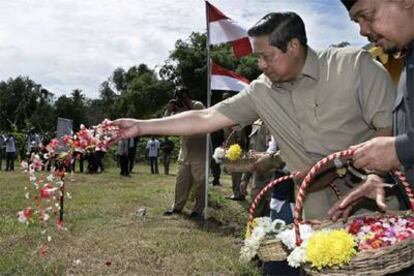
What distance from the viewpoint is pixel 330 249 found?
2.02 meters

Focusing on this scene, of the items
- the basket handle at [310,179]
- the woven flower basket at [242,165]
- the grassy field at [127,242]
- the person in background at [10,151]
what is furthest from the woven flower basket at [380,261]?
the person in background at [10,151]

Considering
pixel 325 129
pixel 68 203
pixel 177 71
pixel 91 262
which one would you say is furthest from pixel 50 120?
pixel 325 129

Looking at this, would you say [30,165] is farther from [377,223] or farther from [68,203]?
[68,203]

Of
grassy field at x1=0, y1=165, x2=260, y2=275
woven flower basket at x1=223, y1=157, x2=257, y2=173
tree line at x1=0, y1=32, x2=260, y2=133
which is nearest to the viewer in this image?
grassy field at x1=0, y1=165, x2=260, y2=275

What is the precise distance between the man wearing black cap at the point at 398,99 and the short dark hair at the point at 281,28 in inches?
20.5

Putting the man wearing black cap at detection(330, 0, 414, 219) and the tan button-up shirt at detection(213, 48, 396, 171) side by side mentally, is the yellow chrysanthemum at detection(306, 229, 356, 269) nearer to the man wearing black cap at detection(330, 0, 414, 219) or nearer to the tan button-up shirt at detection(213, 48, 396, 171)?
the man wearing black cap at detection(330, 0, 414, 219)

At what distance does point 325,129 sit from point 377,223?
822mm

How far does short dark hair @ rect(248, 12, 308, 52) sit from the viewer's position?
3158 mm

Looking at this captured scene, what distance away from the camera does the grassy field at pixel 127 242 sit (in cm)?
608

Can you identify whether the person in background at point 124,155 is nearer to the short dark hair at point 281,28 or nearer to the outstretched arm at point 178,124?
the outstretched arm at point 178,124

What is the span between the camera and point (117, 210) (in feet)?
34.8

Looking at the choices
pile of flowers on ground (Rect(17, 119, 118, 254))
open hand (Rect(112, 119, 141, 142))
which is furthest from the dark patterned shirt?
pile of flowers on ground (Rect(17, 119, 118, 254))

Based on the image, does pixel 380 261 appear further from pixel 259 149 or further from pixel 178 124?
pixel 259 149

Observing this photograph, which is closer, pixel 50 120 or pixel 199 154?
pixel 199 154
